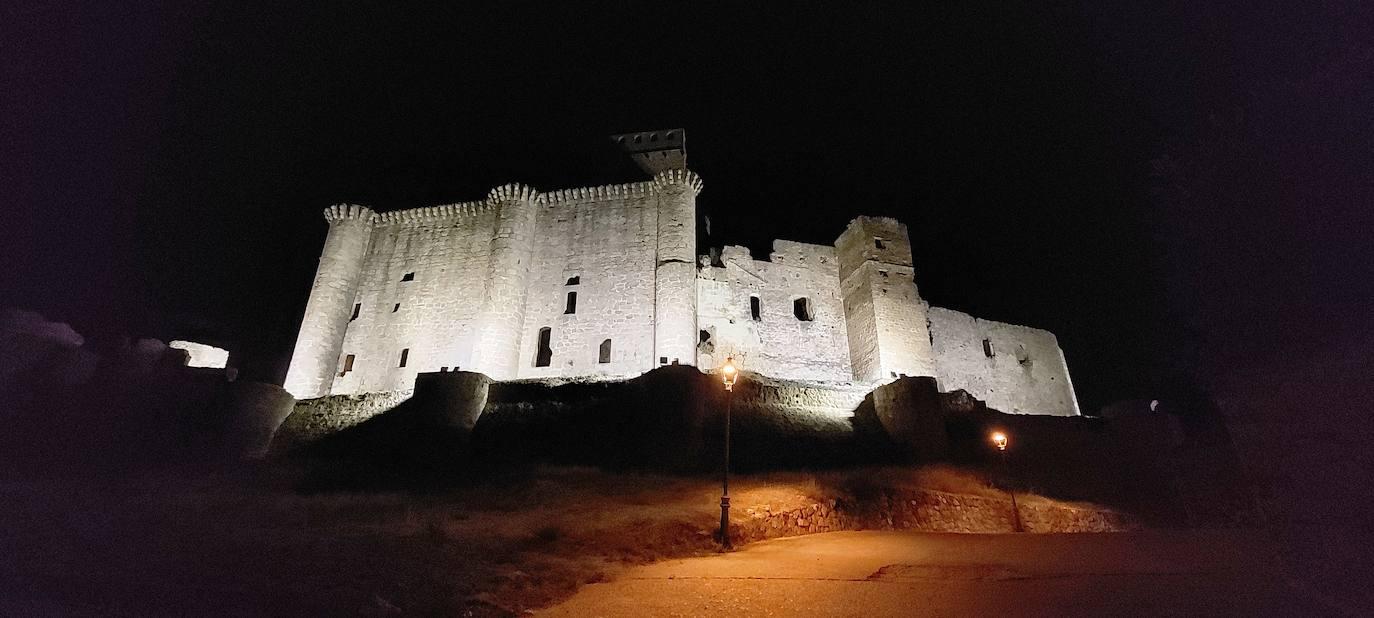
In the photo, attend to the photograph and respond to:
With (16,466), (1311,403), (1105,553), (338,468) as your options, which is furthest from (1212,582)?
(16,466)

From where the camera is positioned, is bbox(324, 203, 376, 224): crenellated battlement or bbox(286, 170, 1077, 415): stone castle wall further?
bbox(324, 203, 376, 224): crenellated battlement

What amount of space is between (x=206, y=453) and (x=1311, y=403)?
893 inches

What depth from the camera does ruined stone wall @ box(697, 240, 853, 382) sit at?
69.5 ft

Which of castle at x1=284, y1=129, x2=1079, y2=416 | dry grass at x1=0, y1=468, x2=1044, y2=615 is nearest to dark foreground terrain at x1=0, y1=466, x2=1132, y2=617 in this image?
dry grass at x1=0, y1=468, x2=1044, y2=615

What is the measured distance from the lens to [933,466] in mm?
14008

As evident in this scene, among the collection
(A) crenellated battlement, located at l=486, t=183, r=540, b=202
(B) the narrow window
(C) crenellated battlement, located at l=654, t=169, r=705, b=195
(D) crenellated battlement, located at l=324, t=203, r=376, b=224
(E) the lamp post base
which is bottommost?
(E) the lamp post base

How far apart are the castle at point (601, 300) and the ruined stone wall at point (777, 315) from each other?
53mm

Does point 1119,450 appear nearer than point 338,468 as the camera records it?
No

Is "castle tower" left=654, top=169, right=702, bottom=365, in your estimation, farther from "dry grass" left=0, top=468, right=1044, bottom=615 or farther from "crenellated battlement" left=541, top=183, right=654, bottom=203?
"dry grass" left=0, top=468, right=1044, bottom=615

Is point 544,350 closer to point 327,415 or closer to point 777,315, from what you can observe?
point 327,415

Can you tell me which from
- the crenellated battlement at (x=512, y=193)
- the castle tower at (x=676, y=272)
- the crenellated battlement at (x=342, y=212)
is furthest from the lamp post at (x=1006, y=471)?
the crenellated battlement at (x=342, y=212)

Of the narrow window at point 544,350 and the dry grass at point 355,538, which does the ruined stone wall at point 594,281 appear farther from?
the dry grass at point 355,538

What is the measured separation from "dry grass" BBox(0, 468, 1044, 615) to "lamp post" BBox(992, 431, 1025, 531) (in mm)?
728

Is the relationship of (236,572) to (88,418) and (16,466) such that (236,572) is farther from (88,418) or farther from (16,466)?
(88,418)
